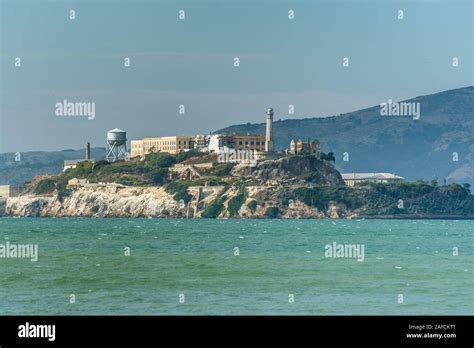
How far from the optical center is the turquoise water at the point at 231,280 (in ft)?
156

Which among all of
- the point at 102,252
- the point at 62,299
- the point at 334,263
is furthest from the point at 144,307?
the point at 102,252

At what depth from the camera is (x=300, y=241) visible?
10594 cm

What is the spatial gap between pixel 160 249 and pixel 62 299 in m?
38.5

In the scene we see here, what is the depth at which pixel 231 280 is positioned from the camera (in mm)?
59312

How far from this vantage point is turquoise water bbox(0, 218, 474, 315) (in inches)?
1866
